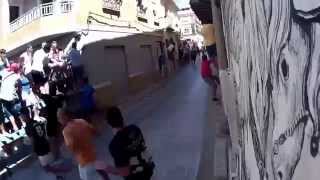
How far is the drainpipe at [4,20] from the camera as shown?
77.2 ft

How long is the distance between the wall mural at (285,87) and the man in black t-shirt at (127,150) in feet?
6.81

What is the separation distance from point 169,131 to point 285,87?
34.5 feet

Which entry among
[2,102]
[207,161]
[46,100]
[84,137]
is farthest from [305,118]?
[2,102]

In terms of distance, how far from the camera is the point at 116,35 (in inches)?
1008

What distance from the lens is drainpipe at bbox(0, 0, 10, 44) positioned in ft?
77.2

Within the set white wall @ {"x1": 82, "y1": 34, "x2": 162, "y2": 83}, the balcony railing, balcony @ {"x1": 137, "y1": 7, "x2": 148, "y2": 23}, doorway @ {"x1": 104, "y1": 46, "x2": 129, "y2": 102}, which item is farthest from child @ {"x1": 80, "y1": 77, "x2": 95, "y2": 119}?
balcony @ {"x1": 137, "y1": 7, "x2": 148, "y2": 23}

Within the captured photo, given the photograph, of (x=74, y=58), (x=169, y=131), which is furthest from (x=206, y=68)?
(x=169, y=131)

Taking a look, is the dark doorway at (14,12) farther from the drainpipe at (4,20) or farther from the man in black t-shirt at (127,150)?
the man in black t-shirt at (127,150)

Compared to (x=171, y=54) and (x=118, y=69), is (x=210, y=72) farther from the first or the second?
(x=171, y=54)

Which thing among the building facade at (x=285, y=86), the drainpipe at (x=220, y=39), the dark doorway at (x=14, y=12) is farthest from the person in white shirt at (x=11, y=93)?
the dark doorway at (x=14, y=12)

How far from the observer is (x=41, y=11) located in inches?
941

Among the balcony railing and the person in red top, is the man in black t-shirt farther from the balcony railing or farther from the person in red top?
the balcony railing

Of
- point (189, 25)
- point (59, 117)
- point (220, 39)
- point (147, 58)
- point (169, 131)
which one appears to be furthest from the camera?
point (189, 25)

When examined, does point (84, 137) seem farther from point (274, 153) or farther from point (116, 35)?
point (116, 35)
